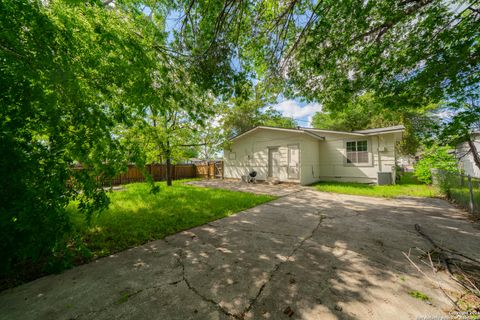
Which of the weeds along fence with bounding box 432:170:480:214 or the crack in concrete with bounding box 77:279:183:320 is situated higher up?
the weeds along fence with bounding box 432:170:480:214

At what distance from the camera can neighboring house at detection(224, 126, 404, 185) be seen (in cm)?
1086

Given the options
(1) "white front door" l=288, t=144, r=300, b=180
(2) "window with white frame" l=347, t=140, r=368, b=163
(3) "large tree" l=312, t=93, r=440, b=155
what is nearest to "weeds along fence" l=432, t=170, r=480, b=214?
(3) "large tree" l=312, t=93, r=440, b=155

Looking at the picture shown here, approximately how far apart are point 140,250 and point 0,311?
4.72 ft

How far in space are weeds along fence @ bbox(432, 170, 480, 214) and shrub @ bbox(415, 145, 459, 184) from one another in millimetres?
1551

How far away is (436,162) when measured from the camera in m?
9.04

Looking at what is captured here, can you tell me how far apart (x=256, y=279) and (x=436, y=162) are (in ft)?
40.1

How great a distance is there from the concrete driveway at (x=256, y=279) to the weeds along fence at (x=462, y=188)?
1322 mm

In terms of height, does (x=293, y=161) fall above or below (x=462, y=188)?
above

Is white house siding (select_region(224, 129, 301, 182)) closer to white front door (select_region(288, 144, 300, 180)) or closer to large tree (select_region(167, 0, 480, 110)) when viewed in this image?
white front door (select_region(288, 144, 300, 180))

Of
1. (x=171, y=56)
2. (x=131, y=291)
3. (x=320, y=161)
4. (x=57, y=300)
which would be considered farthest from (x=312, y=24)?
(x=320, y=161)

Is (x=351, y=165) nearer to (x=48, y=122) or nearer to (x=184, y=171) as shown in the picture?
(x=48, y=122)

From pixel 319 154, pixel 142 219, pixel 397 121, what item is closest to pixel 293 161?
pixel 319 154

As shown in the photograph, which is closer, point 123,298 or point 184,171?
point 123,298

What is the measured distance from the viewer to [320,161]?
1313cm
